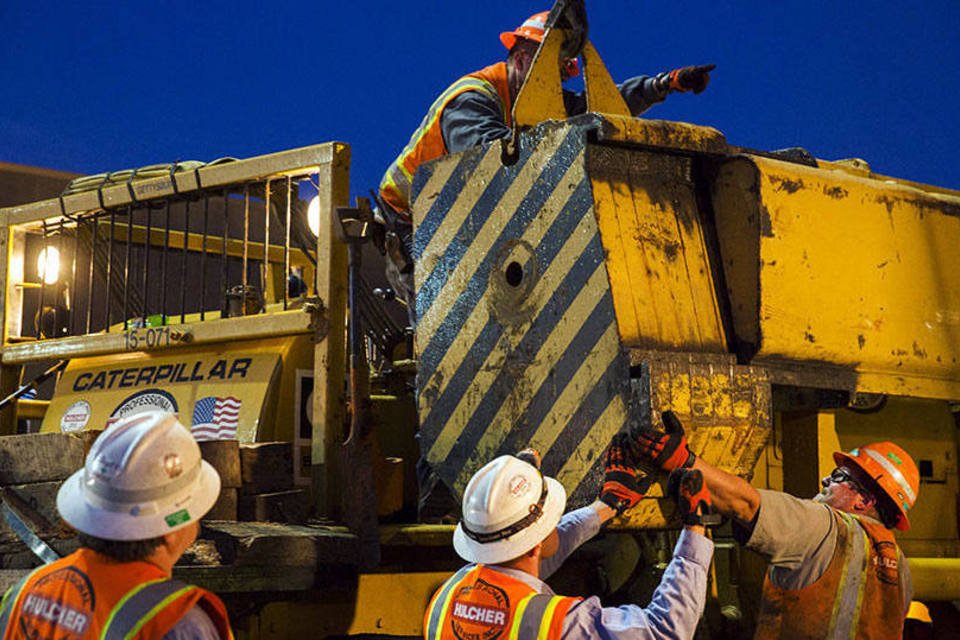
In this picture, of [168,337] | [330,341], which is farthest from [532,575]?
[168,337]

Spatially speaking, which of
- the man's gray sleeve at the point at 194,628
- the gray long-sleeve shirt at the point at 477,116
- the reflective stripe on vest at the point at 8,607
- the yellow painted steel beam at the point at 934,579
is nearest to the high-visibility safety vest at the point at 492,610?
the man's gray sleeve at the point at 194,628

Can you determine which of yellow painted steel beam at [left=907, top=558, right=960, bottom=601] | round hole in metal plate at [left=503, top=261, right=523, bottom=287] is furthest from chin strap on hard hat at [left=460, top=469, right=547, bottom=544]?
yellow painted steel beam at [left=907, top=558, right=960, bottom=601]

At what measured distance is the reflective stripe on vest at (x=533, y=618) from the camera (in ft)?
9.21

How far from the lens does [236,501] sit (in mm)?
3943

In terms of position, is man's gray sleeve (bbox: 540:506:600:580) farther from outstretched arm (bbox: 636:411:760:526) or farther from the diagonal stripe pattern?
outstretched arm (bbox: 636:411:760:526)

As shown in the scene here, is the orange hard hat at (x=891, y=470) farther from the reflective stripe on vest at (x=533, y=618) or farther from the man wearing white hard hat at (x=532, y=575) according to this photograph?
the reflective stripe on vest at (x=533, y=618)

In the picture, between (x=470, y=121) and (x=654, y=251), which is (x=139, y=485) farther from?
(x=470, y=121)

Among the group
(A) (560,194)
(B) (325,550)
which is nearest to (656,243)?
(A) (560,194)

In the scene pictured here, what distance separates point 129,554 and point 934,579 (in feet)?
9.65

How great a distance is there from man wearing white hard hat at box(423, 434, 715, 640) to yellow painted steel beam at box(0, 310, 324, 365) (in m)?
1.41

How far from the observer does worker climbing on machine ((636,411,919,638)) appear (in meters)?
3.40

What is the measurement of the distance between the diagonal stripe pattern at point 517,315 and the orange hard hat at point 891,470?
3.11 ft

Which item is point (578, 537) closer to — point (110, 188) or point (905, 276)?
point (905, 276)

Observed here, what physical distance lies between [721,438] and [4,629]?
1.86 metres
